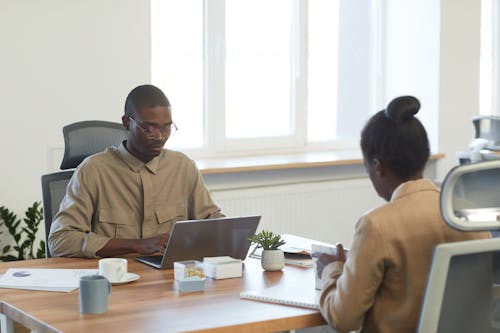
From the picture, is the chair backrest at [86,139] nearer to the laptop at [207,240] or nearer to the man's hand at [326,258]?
the laptop at [207,240]

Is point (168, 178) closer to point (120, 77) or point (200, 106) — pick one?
point (120, 77)

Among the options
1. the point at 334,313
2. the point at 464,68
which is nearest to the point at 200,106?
the point at 464,68

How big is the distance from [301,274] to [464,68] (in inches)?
147

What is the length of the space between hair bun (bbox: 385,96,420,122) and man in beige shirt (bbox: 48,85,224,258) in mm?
1098

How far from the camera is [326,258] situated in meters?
2.65

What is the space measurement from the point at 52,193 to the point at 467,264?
1.86m

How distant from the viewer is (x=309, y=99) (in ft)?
20.0

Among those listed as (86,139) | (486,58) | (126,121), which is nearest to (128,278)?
(126,121)

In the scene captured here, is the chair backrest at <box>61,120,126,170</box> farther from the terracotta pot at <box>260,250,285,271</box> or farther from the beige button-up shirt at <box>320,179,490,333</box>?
the beige button-up shirt at <box>320,179,490,333</box>

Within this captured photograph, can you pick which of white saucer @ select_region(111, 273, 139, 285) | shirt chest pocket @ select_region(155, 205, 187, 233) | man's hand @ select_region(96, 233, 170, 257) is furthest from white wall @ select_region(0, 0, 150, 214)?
white saucer @ select_region(111, 273, 139, 285)

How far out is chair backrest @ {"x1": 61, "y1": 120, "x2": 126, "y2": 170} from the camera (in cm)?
349

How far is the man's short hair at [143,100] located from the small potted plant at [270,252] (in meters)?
0.63

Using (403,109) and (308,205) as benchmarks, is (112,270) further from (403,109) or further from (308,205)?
(308,205)

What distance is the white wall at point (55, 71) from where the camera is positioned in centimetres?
453
